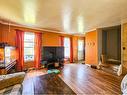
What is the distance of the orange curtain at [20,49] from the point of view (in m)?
5.16

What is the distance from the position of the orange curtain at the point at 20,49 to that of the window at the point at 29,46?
46 cm

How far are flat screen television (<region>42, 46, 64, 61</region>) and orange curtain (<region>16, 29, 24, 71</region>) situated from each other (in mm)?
1178

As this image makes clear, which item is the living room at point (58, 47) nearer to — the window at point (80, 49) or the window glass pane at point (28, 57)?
the window glass pane at point (28, 57)

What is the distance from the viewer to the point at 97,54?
6152mm

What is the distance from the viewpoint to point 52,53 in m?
6.16

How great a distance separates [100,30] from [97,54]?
58.6 inches

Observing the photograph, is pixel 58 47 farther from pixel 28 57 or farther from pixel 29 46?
pixel 28 57

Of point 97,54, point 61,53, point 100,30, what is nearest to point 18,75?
point 61,53

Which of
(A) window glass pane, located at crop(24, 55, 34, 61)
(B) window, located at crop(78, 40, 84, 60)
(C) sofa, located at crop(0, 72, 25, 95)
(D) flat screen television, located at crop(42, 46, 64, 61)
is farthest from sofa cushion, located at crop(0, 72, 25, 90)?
(B) window, located at crop(78, 40, 84, 60)

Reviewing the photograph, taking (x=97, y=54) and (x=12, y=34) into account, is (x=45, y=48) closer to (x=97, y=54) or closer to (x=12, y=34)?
(x=12, y=34)

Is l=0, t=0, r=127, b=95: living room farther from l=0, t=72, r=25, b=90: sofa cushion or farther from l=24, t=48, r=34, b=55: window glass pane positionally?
l=0, t=72, r=25, b=90: sofa cushion

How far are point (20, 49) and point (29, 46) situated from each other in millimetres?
761

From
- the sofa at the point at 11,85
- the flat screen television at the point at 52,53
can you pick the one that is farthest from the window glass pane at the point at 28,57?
the sofa at the point at 11,85

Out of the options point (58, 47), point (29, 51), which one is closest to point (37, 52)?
point (29, 51)
